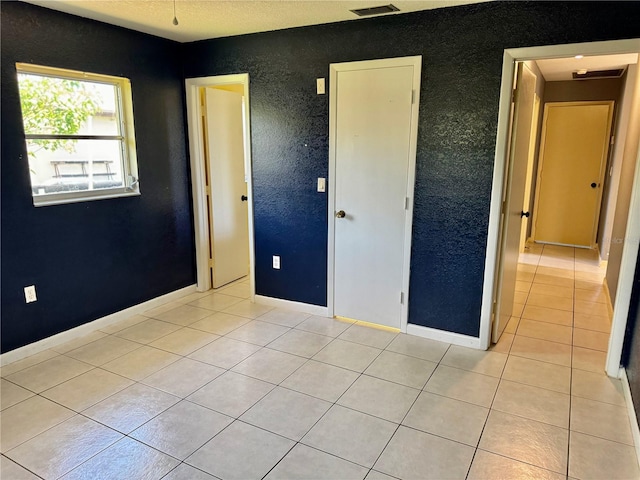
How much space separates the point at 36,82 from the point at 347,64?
7.47 feet

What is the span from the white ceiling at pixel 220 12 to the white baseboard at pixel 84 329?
2373 mm

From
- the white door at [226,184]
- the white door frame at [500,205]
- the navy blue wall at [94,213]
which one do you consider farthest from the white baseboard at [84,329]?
the white door frame at [500,205]

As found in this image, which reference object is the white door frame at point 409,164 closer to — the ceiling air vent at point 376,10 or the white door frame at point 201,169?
the ceiling air vent at point 376,10

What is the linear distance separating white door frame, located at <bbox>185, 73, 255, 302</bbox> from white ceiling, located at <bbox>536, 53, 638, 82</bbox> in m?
3.27

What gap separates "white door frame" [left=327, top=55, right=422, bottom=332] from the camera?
308 centimetres

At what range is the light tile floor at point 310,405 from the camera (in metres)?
2.02

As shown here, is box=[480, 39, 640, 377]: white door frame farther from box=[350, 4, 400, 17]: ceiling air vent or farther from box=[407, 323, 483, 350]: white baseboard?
box=[350, 4, 400, 17]: ceiling air vent

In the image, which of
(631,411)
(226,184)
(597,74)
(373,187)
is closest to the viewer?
(631,411)

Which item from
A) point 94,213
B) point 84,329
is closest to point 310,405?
point 84,329

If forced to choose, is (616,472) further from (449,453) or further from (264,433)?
(264,433)

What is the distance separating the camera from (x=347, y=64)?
10.8 ft

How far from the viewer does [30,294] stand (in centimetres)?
303

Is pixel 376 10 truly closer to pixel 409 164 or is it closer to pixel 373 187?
pixel 409 164

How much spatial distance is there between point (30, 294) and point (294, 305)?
208 centimetres
